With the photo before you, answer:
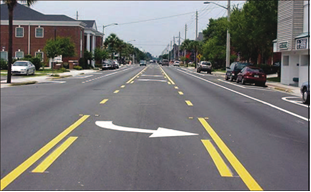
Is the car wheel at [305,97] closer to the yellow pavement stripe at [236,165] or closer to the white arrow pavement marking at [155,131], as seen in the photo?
the yellow pavement stripe at [236,165]

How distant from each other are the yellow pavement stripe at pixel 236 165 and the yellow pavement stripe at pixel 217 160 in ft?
0.48

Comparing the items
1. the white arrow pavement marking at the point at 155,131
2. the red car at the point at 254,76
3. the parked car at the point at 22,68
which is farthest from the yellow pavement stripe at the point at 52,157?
the parked car at the point at 22,68

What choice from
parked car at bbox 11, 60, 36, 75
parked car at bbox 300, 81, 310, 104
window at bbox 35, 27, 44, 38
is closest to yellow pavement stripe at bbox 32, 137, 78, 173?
parked car at bbox 300, 81, 310, 104

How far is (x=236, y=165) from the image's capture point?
22.2 ft

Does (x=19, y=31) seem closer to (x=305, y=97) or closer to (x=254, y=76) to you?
(x=254, y=76)

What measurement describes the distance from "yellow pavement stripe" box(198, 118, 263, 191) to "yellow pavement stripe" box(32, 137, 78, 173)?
310cm

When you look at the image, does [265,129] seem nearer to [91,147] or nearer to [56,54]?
[91,147]

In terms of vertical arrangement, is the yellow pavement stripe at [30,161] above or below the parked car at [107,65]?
below

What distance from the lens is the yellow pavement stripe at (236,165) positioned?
226 inches

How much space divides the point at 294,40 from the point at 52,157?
2557 centimetres

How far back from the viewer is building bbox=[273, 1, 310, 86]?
28.0 meters

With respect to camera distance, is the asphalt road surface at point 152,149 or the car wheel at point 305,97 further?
the car wheel at point 305,97

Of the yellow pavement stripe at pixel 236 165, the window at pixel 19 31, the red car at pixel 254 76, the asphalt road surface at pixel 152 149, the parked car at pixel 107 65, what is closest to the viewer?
the yellow pavement stripe at pixel 236 165

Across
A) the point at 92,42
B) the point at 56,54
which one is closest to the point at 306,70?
the point at 56,54
